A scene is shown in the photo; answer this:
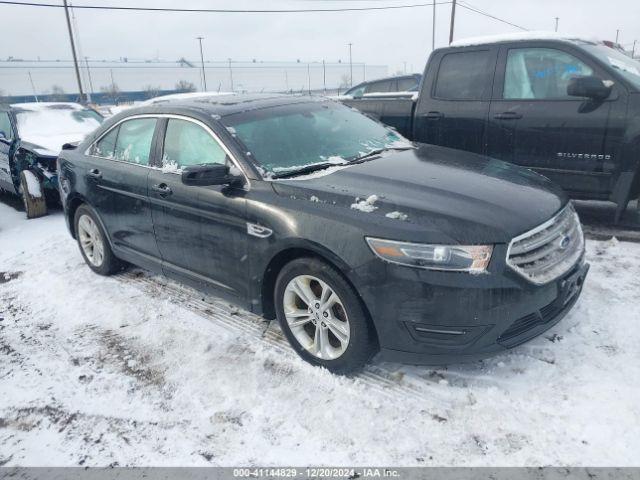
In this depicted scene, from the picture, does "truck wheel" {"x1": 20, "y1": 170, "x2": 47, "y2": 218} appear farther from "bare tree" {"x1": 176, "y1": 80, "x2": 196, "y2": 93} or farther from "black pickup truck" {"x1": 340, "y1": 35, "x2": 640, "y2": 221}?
"bare tree" {"x1": 176, "y1": 80, "x2": 196, "y2": 93}

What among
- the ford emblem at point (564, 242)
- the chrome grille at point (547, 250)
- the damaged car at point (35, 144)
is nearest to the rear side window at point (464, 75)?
the chrome grille at point (547, 250)

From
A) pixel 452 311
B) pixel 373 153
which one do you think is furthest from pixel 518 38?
pixel 452 311

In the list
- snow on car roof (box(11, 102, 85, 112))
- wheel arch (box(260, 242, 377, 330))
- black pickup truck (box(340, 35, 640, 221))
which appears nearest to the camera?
wheel arch (box(260, 242, 377, 330))

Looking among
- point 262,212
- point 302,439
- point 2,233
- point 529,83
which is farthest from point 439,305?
point 2,233

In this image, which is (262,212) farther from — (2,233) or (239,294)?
(2,233)

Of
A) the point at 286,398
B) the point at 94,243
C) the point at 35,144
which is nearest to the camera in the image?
the point at 286,398

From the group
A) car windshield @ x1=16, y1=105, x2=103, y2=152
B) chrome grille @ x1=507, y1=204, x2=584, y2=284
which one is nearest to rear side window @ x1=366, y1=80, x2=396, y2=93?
car windshield @ x1=16, y1=105, x2=103, y2=152

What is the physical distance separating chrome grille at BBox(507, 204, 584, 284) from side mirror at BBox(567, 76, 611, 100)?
6.70 feet

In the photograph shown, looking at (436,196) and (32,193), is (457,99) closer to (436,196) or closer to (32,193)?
(436,196)

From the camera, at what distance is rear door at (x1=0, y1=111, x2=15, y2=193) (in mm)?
7848

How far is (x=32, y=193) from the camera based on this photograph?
7.23 meters

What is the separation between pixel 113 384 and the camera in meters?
3.12

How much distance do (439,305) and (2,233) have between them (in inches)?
260

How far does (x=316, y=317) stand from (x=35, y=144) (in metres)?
6.73
